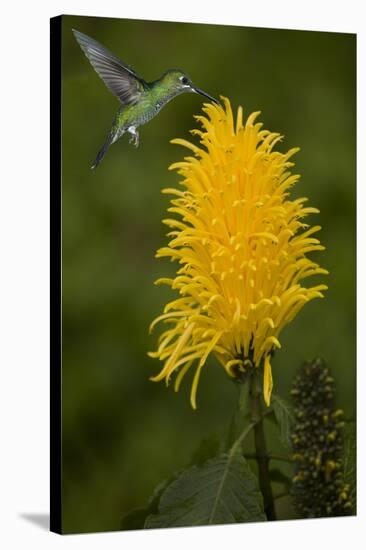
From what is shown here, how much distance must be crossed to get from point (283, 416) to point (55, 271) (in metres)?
1.36

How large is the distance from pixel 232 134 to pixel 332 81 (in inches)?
27.6

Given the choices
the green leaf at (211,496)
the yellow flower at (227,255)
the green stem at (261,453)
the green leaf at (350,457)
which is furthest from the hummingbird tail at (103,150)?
the green leaf at (350,457)

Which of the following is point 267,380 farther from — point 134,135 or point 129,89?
point 129,89

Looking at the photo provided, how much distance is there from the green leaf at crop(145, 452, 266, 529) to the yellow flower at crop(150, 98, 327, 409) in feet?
1.16

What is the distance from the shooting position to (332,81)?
6.58m

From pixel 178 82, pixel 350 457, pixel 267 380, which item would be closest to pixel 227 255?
pixel 267 380

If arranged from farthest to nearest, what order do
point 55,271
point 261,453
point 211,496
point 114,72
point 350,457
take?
point 350,457 < point 261,453 < point 211,496 < point 114,72 < point 55,271

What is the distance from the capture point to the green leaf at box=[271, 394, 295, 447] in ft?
20.9

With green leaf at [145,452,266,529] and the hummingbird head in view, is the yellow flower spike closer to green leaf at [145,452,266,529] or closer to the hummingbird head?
green leaf at [145,452,266,529]

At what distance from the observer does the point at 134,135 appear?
6.13 meters

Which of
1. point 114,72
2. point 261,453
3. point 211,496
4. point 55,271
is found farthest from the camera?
point 261,453

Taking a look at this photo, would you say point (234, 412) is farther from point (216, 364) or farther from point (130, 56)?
point (130, 56)

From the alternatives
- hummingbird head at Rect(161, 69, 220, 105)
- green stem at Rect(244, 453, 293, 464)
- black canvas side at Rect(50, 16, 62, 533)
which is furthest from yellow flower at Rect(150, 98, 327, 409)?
black canvas side at Rect(50, 16, 62, 533)

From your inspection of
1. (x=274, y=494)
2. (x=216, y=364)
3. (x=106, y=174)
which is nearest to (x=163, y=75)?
(x=106, y=174)
